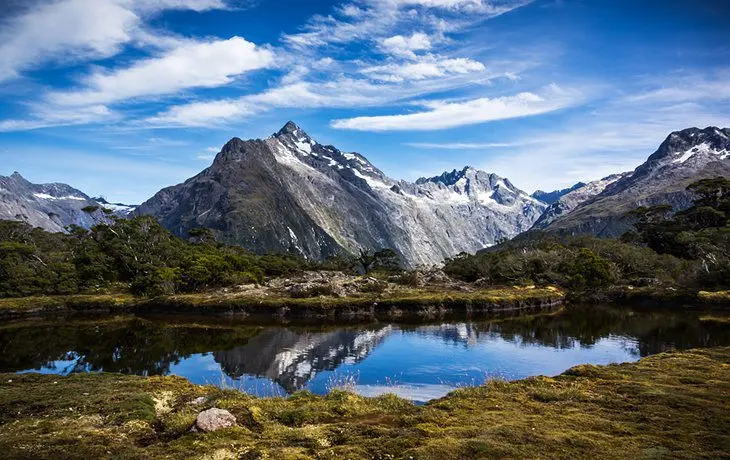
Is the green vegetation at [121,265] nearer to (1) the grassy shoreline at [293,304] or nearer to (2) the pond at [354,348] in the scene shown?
(1) the grassy shoreline at [293,304]

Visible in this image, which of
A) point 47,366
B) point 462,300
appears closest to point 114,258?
point 47,366

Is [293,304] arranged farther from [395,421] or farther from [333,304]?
[395,421]

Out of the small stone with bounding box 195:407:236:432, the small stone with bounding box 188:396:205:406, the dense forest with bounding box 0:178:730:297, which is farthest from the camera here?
the dense forest with bounding box 0:178:730:297

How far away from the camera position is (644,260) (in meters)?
132

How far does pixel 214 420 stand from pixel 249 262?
413 feet

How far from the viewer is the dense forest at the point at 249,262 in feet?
382

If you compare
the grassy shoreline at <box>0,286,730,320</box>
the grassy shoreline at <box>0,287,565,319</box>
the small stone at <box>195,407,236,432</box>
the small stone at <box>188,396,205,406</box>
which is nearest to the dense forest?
the grassy shoreline at <box>0,286,730,320</box>

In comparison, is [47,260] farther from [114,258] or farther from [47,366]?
[47,366]

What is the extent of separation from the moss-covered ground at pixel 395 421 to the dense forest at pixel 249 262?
299ft

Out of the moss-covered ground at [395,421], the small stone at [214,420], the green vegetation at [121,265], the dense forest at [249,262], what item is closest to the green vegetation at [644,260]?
the dense forest at [249,262]

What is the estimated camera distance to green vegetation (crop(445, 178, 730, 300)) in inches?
4373

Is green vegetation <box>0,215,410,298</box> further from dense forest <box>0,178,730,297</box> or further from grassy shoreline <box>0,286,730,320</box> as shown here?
grassy shoreline <box>0,286,730,320</box>

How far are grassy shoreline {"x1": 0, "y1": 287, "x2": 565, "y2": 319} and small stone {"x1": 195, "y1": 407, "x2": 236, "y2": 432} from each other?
2920 inches

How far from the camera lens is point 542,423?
74.1 ft
